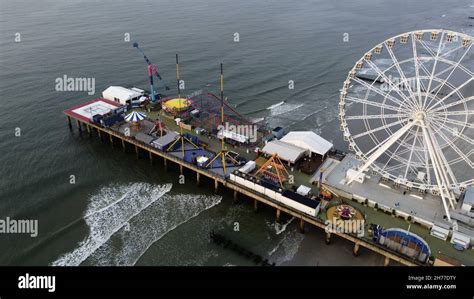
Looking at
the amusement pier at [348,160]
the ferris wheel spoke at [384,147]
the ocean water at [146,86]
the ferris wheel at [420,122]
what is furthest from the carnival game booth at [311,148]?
the ocean water at [146,86]

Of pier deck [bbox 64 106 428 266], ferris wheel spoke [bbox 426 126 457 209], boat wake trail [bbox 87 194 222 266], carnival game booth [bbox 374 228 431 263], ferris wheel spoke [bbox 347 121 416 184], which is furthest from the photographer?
boat wake trail [bbox 87 194 222 266]

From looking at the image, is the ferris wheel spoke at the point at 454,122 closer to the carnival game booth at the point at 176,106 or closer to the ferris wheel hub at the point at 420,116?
the ferris wheel hub at the point at 420,116

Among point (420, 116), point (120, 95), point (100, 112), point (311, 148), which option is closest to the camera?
point (420, 116)

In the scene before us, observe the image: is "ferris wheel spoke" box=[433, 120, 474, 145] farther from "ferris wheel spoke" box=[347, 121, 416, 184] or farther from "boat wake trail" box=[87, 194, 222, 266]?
"boat wake trail" box=[87, 194, 222, 266]

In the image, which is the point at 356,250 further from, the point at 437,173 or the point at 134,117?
the point at 134,117

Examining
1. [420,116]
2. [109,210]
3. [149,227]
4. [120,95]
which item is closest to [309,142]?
[420,116]

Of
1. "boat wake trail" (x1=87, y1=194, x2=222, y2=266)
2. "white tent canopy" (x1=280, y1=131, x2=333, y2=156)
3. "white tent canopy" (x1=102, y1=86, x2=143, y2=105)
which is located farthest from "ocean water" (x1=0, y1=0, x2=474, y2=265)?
"white tent canopy" (x1=280, y1=131, x2=333, y2=156)

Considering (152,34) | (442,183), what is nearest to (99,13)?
(152,34)
